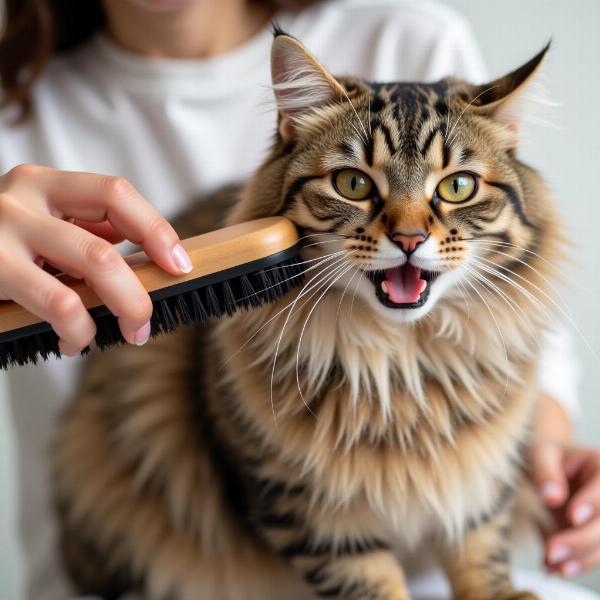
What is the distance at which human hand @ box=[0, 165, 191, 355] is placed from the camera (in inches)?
23.4

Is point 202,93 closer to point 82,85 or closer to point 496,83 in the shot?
point 82,85

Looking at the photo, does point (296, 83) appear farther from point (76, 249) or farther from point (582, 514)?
point (582, 514)

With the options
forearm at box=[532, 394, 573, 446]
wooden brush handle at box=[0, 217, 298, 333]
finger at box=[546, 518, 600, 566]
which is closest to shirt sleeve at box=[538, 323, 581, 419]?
Answer: forearm at box=[532, 394, 573, 446]

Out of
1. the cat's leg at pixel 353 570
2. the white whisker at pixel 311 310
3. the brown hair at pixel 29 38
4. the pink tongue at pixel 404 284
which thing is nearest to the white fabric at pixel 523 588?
the cat's leg at pixel 353 570

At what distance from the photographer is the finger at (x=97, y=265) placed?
1.95 ft

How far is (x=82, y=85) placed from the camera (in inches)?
50.8

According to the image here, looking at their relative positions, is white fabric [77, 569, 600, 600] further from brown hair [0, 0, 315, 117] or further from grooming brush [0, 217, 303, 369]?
brown hair [0, 0, 315, 117]

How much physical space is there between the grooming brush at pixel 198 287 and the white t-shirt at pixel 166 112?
615 millimetres

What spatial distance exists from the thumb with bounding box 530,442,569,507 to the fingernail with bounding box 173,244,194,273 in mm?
635

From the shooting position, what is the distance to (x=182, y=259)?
616 mm

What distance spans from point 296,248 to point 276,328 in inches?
5.5

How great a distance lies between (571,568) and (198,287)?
2.27 ft

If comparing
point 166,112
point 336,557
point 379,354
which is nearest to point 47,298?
point 379,354

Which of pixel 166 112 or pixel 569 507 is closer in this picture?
pixel 569 507
